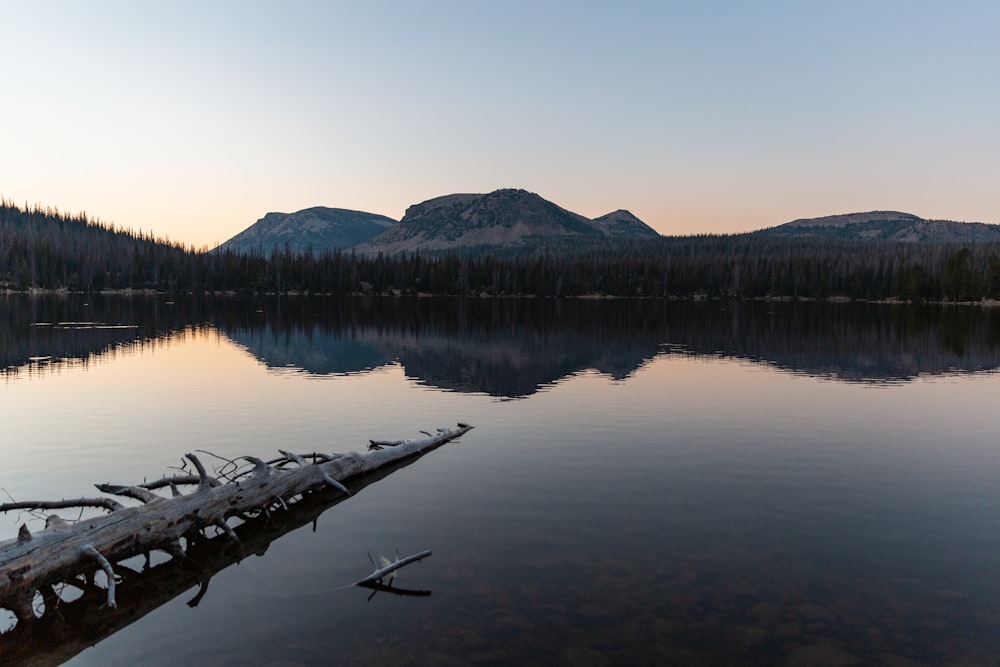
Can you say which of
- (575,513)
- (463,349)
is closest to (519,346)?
(463,349)

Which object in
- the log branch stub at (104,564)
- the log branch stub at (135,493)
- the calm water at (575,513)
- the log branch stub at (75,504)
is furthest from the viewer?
the log branch stub at (135,493)

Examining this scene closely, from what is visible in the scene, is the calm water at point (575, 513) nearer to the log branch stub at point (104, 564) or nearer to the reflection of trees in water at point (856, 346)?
the log branch stub at point (104, 564)

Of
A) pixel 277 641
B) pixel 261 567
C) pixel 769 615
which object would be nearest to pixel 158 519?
pixel 261 567

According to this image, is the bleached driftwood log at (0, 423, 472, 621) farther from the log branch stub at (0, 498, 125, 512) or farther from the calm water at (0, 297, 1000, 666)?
the calm water at (0, 297, 1000, 666)

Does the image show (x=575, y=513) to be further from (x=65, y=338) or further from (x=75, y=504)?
(x=65, y=338)

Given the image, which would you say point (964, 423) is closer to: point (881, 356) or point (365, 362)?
point (881, 356)

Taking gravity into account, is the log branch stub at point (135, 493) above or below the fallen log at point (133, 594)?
above

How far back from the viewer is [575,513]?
19031mm

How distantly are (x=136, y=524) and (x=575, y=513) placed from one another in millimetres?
11366

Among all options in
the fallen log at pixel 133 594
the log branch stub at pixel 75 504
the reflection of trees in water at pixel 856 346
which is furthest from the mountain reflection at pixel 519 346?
the log branch stub at pixel 75 504

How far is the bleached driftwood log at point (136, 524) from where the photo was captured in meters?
12.4

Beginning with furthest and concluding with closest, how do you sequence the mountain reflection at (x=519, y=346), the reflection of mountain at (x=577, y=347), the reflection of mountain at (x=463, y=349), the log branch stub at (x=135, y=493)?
the reflection of mountain at (x=577, y=347)
the mountain reflection at (x=519, y=346)
the reflection of mountain at (x=463, y=349)
the log branch stub at (x=135, y=493)

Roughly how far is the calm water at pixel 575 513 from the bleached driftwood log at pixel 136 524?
87cm

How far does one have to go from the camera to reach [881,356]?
65.3 metres
